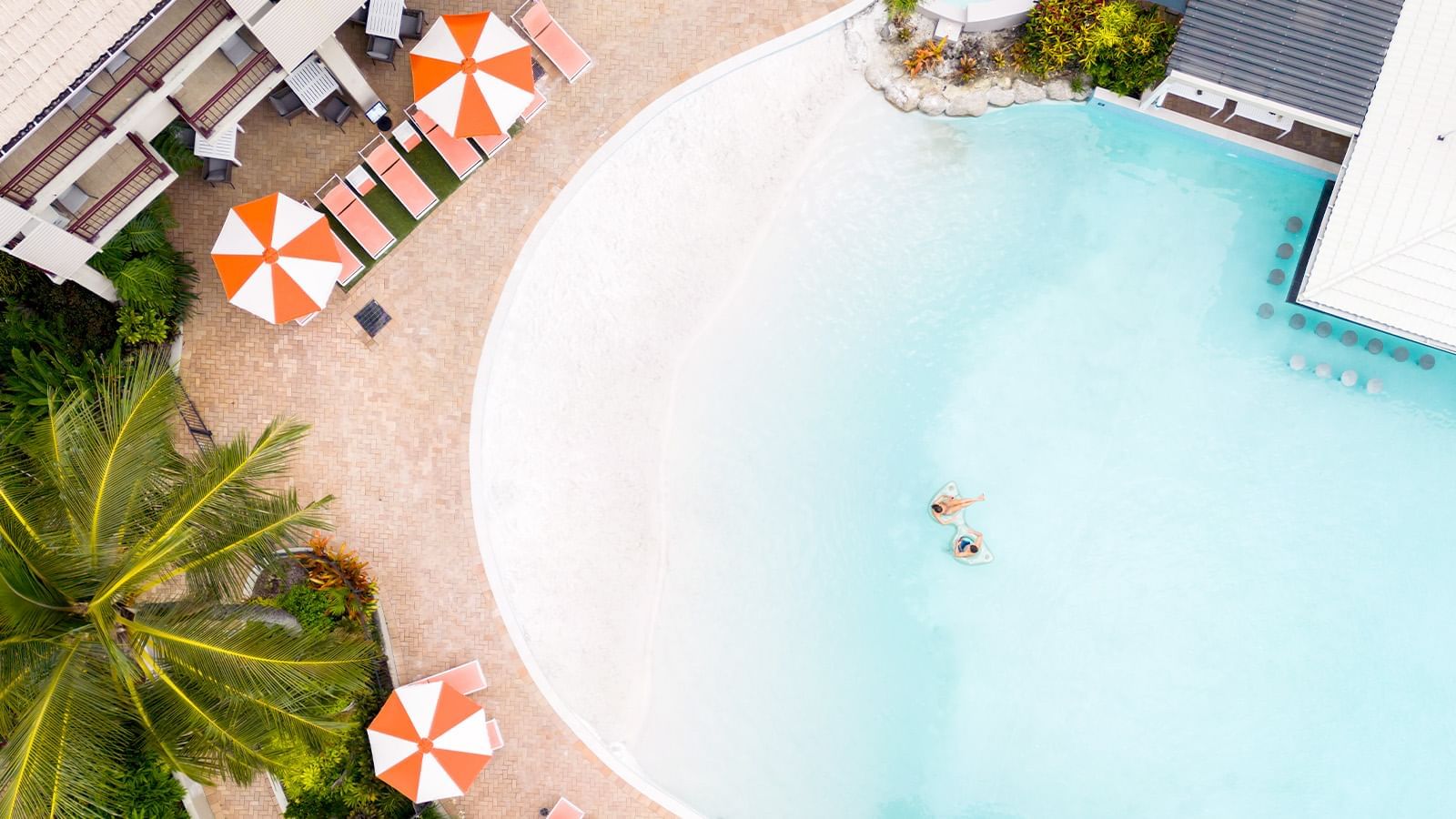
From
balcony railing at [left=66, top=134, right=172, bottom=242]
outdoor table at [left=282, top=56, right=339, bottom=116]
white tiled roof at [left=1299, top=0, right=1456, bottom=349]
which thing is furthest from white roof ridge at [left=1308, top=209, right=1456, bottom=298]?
balcony railing at [left=66, top=134, right=172, bottom=242]

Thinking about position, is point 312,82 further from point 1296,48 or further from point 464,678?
point 1296,48

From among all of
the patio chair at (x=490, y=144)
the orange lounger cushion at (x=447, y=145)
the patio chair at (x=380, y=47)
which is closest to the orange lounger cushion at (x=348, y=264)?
the orange lounger cushion at (x=447, y=145)

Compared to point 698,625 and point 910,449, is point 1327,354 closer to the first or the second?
point 910,449

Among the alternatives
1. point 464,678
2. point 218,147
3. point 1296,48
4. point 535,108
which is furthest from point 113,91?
point 1296,48

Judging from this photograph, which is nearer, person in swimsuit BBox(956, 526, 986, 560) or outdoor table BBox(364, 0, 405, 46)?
outdoor table BBox(364, 0, 405, 46)

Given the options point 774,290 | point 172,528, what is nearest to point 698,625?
point 774,290

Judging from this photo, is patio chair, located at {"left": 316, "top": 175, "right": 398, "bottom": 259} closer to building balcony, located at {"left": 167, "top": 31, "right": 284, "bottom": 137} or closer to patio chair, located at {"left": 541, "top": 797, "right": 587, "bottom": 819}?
building balcony, located at {"left": 167, "top": 31, "right": 284, "bottom": 137}

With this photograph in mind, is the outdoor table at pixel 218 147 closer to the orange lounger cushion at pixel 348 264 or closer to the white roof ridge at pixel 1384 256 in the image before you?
the orange lounger cushion at pixel 348 264
